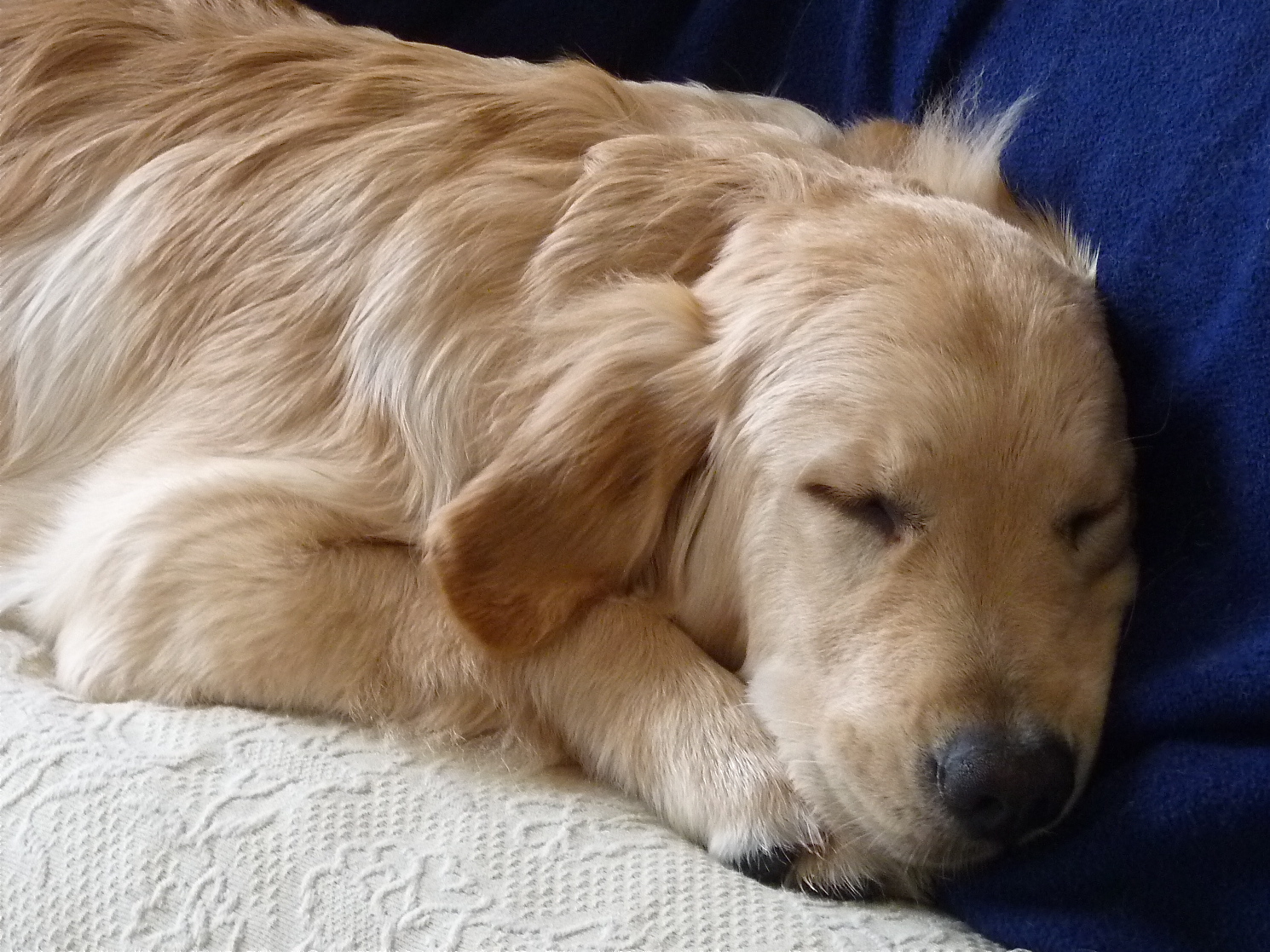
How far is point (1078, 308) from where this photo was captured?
3.83 ft

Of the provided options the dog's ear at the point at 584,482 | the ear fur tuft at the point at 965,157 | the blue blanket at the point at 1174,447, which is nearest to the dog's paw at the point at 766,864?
the blue blanket at the point at 1174,447

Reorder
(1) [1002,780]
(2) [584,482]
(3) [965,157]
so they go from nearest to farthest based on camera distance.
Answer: (1) [1002,780] → (2) [584,482] → (3) [965,157]

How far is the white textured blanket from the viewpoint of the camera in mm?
965

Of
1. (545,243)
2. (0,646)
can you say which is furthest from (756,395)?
(0,646)

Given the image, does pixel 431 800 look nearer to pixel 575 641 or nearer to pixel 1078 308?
pixel 575 641

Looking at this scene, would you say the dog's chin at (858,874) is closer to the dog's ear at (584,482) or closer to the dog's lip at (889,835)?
the dog's lip at (889,835)

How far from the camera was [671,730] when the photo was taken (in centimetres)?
116

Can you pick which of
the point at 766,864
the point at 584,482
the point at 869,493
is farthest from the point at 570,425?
the point at 766,864

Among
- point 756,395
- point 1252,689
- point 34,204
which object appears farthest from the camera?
point 34,204

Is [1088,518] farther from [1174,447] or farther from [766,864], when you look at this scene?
[766,864]

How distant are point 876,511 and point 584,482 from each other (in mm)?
295

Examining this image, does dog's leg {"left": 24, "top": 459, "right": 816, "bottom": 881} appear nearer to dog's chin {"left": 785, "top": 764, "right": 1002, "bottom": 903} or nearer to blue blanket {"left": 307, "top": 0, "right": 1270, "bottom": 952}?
dog's chin {"left": 785, "top": 764, "right": 1002, "bottom": 903}

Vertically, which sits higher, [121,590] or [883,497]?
[883,497]

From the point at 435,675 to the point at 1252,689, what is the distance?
2.47ft
